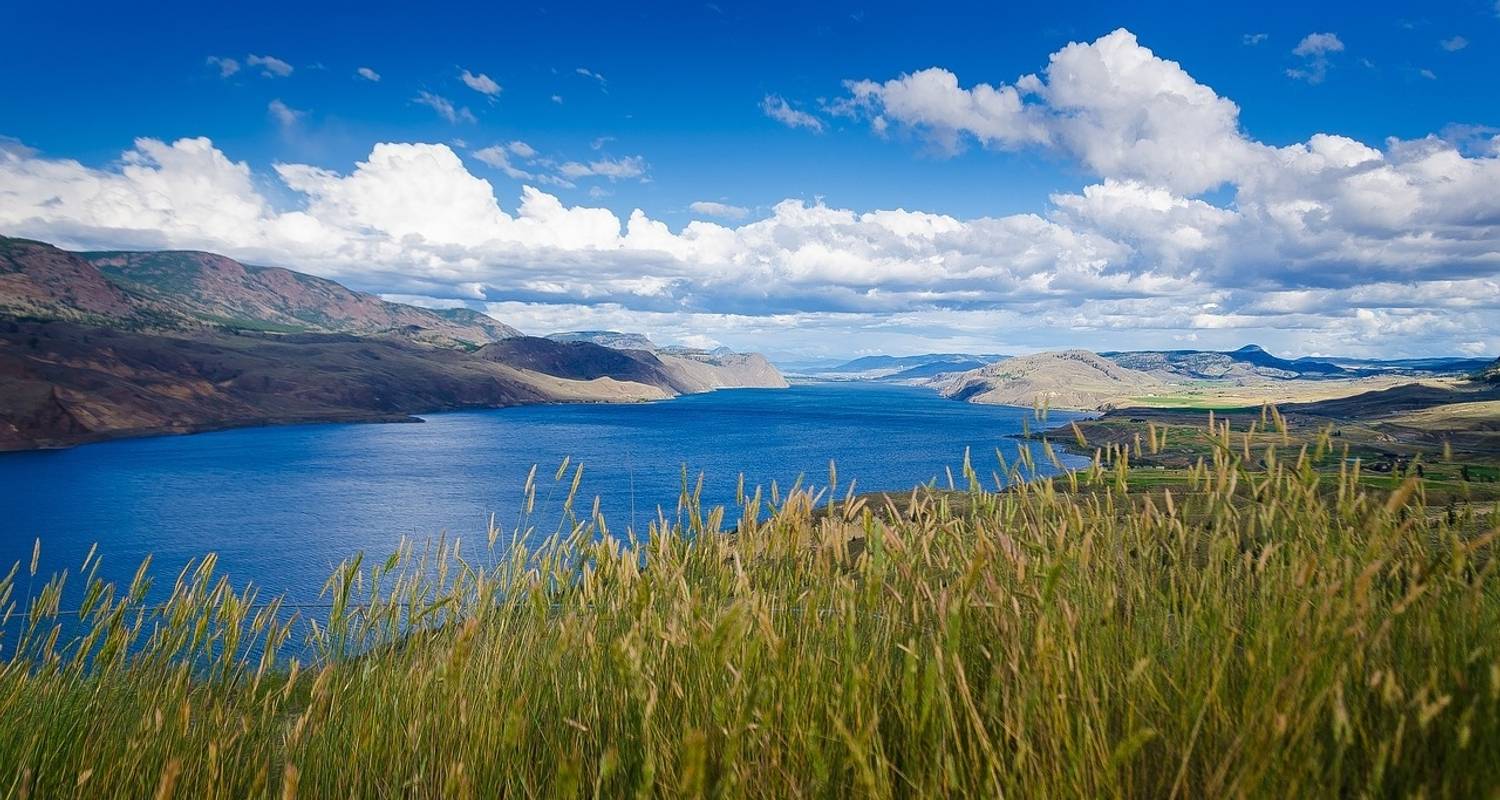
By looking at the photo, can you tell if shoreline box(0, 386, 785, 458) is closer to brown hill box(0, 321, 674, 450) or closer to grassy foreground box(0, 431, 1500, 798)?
brown hill box(0, 321, 674, 450)

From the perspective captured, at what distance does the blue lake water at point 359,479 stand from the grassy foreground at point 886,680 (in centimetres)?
1118

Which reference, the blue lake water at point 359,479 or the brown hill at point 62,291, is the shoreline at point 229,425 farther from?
the brown hill at point 62,291

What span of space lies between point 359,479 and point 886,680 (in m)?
85.9

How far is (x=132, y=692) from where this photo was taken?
502 cm

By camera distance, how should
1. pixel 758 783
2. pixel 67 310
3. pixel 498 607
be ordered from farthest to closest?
1. pixel 67 310
2. pixel 498 607
3. pixel 758 783

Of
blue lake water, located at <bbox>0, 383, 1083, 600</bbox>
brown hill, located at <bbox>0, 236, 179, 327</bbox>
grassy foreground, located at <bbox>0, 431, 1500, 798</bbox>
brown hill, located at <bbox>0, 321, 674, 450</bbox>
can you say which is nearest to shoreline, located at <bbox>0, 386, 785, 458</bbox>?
brown hill, located at <bbox>0, 321, 674, 450</bbox>

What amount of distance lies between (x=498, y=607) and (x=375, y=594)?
33.0 inches

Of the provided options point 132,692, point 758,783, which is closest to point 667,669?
point 758,783

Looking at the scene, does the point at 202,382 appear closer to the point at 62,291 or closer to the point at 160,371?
the point at 160,371

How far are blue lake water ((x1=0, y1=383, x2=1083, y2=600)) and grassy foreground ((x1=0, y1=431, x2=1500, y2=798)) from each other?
11178 millimetres

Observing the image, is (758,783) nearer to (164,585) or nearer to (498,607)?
(498,607)

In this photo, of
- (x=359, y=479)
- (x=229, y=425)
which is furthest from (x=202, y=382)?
(x=359, y=479)

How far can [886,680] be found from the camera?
3.21m

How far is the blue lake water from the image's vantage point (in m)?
50.0
